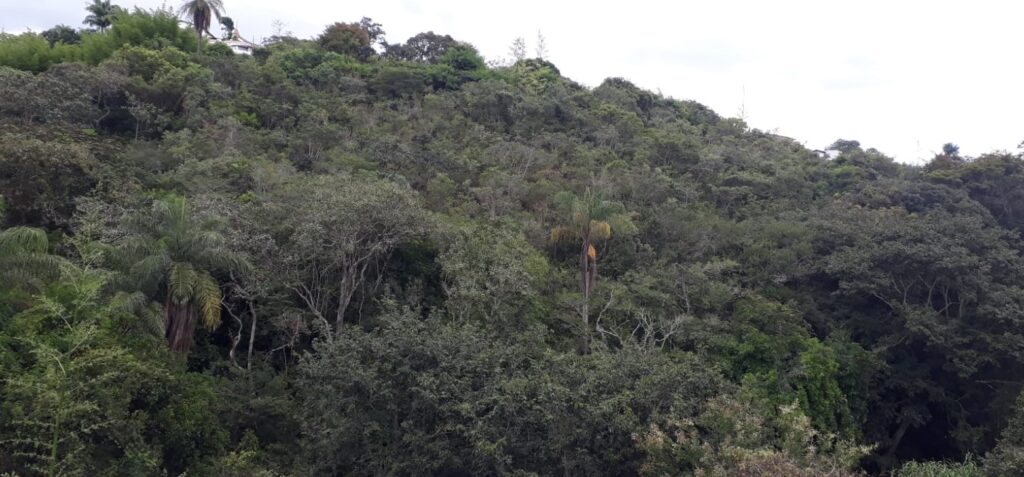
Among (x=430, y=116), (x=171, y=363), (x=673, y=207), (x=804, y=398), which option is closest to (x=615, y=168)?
(x=673, y=207)

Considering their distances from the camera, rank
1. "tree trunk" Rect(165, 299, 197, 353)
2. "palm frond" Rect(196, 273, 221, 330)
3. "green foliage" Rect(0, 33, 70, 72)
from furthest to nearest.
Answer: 1. "green foliage" Rect(0, 33, 70, 72)
2. "tree trunk" Rect(165, 299, 197, 353)
3. "palm frond" Rect(196, 273, 221, 330)

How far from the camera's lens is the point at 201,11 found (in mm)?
33156

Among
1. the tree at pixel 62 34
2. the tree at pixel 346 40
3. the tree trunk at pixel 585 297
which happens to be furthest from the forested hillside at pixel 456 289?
the tree at pixel 346 40

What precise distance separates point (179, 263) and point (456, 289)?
5.70 meters

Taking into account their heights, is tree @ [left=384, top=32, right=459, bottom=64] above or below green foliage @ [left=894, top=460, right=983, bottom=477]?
above

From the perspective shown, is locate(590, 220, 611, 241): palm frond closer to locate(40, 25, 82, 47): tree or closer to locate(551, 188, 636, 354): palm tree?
locate(551, 188, 636, 354): palm tree

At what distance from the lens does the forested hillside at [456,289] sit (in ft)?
37.3

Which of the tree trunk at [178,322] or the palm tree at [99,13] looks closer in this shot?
the tree trunk at [178,322]

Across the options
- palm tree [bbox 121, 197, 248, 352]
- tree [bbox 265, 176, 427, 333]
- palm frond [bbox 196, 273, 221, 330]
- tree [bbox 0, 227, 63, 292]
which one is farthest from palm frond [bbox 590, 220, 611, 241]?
tree [bbox 0, 227, 63, 292]

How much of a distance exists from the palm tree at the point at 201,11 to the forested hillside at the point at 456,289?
0.14 m

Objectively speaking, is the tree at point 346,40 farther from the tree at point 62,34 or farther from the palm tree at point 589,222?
the palm tree at point 589,222

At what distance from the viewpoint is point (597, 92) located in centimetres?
4356

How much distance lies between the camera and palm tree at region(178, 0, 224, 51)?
33.1 meters

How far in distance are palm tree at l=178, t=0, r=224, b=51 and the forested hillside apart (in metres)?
0.14
